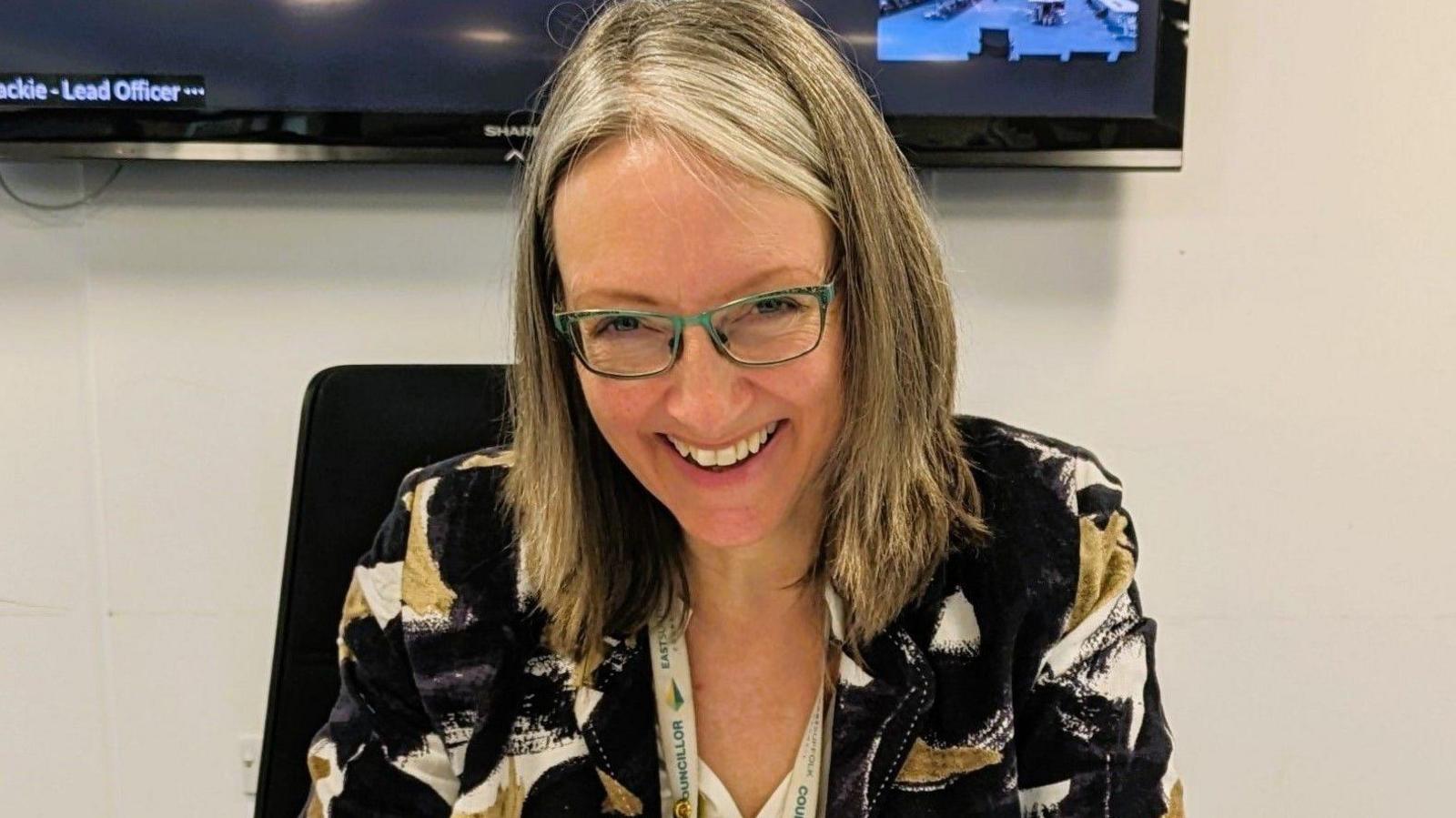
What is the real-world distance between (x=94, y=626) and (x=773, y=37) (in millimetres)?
1209

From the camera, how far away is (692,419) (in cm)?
77

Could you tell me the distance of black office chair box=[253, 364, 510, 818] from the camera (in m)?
0.99

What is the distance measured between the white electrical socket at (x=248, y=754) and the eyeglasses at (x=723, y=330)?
3.19 ft

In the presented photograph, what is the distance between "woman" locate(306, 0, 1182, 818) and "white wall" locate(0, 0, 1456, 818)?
0.51 m

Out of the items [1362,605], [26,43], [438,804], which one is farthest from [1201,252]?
[26,43]

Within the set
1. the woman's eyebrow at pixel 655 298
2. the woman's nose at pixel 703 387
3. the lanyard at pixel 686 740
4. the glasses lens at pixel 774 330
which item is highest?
the woman's eyebrow at pixel 655 298

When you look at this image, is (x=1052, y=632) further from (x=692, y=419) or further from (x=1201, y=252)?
(x=1201, y=252)

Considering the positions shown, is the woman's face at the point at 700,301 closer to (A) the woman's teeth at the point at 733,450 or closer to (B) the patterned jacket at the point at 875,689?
(A) the woman's teeth at the point at 733,450

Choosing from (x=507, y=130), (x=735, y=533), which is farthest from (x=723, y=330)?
(x=507, y=130)

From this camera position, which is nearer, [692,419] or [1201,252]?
[692,419]

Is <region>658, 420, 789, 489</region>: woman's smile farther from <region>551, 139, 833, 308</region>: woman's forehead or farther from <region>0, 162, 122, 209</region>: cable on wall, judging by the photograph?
<region>0, 162, 122, 209</region>: cable on wall

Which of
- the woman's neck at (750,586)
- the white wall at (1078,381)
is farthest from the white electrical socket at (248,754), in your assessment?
the woman's neck at (750,586)

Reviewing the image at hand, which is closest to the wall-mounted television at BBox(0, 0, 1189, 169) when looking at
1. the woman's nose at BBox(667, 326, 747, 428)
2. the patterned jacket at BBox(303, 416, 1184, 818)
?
the patterned jacket at BBox(303, 416, 1184, 818)

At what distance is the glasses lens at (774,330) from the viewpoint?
0.75m
